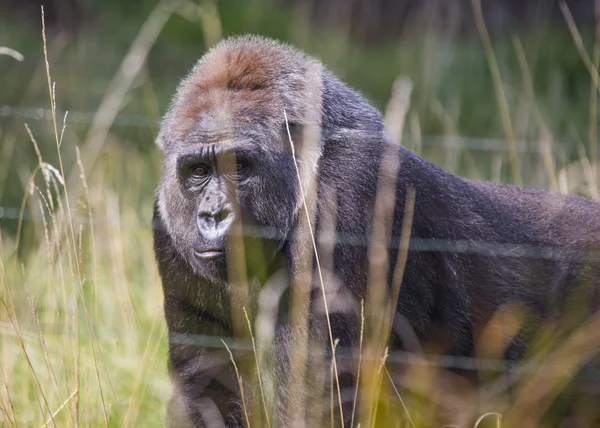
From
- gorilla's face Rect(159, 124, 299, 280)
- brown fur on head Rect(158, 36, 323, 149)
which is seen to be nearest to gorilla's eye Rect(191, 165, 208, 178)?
gorilla's face Rect(159, 124, 299, 280)

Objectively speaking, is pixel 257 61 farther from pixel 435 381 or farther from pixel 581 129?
pixel 581 129

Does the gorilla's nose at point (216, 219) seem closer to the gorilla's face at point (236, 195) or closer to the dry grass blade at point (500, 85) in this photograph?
the gorilla's face at point (236, 195)

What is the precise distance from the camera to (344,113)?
3.52 meters

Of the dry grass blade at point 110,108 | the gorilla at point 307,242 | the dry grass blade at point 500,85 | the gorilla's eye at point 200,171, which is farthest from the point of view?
the dry grass blade at point 110,108

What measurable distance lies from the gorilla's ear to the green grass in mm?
574

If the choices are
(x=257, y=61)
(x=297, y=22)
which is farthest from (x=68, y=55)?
(x=257, y=61)

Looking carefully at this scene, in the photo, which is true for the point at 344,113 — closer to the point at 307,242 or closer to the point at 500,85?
the point at 307,242

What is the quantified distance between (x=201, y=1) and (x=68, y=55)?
1487 mm

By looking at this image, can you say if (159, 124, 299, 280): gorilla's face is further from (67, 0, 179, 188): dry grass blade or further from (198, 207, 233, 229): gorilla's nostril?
(67, 0, 179, 188): dry grass blade

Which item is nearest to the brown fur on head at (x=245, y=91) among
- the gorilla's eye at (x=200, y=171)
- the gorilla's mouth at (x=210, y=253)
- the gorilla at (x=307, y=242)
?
the gorilla at (x=307, y=242)

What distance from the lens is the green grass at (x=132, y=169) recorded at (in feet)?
10.5

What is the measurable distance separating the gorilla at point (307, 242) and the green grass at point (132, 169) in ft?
0.49

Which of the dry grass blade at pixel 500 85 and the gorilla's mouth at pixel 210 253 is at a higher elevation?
the dry grass blade at pixel 500 85

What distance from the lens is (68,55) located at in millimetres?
9445
